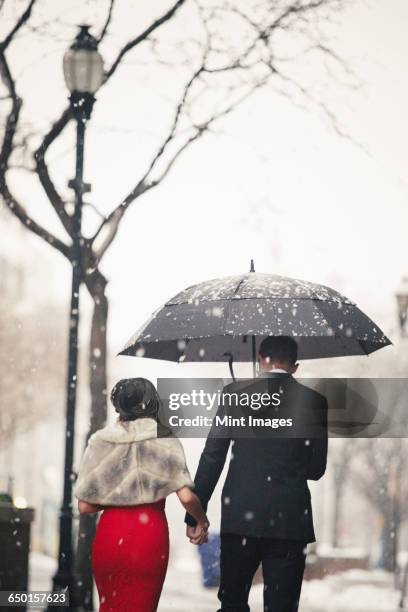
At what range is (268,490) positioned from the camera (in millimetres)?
5652

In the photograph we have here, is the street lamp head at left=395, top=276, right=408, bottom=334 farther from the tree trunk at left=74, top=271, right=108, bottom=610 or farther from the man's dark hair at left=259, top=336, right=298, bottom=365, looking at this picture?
the man's dark hair at left=259, top=336, right=298, bottom=365

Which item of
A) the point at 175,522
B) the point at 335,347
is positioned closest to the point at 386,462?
the point at 335,347

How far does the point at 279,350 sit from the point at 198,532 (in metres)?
1.13

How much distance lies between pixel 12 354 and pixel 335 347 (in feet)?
126

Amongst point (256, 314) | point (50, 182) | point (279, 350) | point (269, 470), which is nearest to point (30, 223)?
point (50, 182)

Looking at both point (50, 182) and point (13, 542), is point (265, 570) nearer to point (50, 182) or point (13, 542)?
point (13, 542)

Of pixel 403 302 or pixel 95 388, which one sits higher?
pixel 403 302

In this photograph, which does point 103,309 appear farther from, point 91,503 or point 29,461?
point 29,461

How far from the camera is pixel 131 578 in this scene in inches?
224

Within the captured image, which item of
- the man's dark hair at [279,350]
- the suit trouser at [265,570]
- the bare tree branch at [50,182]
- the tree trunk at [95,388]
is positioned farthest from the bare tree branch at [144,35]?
the suit trouser at [265,570]

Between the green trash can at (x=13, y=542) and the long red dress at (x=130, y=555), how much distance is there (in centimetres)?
415

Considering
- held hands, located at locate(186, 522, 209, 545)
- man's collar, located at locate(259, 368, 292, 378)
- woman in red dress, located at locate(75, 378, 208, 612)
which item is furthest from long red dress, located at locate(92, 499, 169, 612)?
man's collar, located at locate(259, 368, 292, 378)

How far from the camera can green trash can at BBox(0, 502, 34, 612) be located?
31.8 ft

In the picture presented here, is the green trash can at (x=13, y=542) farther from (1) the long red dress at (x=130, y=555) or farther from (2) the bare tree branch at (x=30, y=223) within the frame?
(1) the long red dress at (x=130, y=555)
